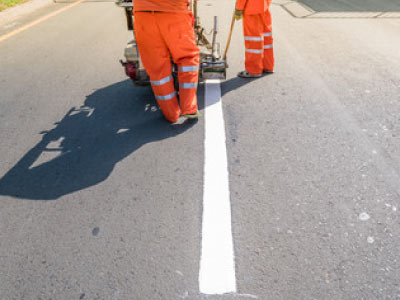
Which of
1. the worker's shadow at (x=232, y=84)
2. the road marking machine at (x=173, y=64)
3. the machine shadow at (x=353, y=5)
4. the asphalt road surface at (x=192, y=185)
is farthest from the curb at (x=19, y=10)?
the machine shadow at (x=353, y=5)

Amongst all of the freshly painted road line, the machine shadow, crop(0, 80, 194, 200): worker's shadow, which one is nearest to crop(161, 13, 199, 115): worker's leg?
crop(0, 80, 194, 200): worker's shadow

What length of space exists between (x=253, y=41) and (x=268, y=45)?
0.30 meters

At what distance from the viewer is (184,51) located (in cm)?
324

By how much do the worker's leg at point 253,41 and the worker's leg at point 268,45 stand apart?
144 mm

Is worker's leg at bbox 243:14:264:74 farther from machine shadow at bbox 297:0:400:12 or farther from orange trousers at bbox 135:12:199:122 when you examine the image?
machine shadow at bbox 297:0:400:12

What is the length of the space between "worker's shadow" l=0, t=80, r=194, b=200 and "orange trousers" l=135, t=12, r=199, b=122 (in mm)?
239

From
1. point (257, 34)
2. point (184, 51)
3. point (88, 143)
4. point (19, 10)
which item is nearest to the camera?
point (88, 143)

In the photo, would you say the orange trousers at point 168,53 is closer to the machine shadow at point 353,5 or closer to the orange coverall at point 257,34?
the orange coverall at point 257,34

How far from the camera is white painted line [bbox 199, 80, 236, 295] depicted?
72.4 inches

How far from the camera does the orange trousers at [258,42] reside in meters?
4.19

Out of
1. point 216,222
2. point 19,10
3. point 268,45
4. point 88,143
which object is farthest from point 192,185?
point 19,10

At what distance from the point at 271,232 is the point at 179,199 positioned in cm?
74

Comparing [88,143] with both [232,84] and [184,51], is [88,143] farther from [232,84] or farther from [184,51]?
[232,84]

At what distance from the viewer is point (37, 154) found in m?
2.99
